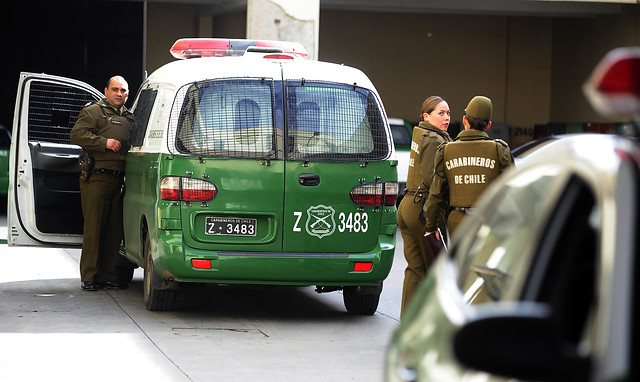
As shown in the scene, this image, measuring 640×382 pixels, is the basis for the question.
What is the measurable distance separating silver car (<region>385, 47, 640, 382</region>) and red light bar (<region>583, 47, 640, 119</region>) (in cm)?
1

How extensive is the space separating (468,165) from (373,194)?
53.6 inches

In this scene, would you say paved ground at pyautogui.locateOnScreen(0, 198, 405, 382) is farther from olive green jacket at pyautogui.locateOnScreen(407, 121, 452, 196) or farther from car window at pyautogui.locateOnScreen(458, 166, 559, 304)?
car window at pyautogui.locateOnScreen(458, 166, 559, 304)

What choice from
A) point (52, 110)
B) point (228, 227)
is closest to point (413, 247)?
point (228, 227)

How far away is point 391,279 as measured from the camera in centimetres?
1187

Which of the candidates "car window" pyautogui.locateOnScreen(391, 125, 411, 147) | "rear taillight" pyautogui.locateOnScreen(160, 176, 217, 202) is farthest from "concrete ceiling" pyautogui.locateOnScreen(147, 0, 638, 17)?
"rear taillight" pyautogui.locateOnScreen(160, 176, 217, 202)

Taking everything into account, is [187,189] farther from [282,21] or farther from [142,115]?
[282,21]

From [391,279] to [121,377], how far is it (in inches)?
223

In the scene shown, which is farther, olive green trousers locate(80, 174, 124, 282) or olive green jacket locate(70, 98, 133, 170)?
olive green trousers locate(80, 174, 124, 282)

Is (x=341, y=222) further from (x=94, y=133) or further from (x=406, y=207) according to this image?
(x=94, y=133)

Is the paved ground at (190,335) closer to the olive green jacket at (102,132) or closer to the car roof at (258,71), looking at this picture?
the olive green jacket at (102,132)

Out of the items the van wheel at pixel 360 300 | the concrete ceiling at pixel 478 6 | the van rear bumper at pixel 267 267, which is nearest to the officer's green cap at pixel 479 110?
the van rear bumper at pixel 267 267

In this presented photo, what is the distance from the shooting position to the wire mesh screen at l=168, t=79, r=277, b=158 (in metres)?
8.46

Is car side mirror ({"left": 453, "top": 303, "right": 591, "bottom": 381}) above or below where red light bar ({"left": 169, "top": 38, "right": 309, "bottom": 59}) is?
below

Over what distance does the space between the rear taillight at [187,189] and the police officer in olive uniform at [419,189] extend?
1.38 m
